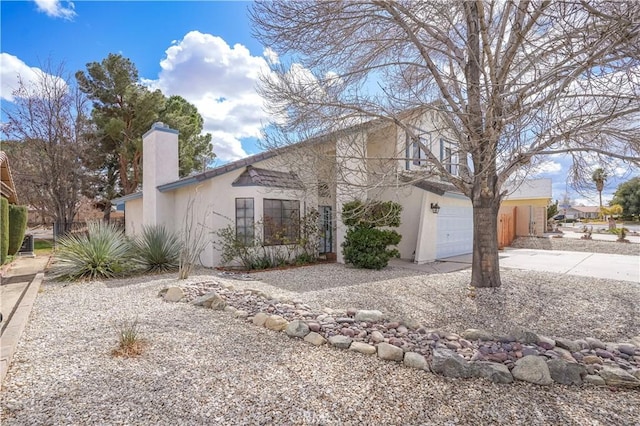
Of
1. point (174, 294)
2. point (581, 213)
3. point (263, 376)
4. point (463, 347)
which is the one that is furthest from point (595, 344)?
point (581, 213)

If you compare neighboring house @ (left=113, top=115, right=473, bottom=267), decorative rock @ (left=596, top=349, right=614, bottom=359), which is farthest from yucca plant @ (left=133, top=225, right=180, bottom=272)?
decorative rock @ (left=596, top=349, right=614, bottom=359)

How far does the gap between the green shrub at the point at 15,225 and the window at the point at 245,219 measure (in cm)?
781

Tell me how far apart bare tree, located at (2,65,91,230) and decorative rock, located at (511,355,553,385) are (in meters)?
24.9

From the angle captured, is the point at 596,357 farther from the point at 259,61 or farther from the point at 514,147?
the point at 259,61

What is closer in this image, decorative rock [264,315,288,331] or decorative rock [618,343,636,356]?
decorative rock [618,343,636,356]

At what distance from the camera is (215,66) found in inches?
523

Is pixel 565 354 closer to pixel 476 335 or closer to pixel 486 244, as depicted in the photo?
pixel 476 335

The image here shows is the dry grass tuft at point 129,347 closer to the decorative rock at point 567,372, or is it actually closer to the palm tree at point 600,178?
the decorative rock at point 567,372

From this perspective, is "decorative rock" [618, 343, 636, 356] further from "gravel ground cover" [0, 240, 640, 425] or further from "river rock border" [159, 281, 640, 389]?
"gravel ground cover" [0, 240, 640, 425]

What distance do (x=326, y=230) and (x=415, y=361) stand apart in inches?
428

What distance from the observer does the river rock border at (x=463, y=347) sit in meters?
3.93

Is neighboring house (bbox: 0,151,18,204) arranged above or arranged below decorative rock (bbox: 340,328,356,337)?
above

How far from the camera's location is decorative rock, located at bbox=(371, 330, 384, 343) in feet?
16.2

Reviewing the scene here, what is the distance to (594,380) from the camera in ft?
12.6
